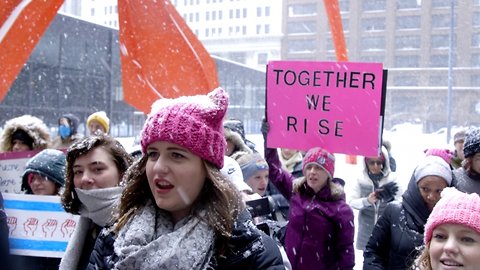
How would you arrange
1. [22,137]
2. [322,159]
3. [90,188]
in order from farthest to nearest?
[22,137], [322,159], [90,188]

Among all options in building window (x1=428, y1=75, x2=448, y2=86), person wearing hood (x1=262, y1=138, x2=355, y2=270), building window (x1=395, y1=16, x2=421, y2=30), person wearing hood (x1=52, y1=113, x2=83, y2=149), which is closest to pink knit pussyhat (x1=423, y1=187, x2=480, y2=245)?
person wearing hood (x1=262, y1=138, x2=355, y2=270)

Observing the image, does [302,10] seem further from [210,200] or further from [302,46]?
[210,200]

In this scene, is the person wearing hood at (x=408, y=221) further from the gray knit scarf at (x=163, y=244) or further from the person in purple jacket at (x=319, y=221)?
the gray knit scarf at (x=163, y=244)

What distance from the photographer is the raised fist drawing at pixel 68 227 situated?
9.36 ft

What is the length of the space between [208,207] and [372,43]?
202 feet

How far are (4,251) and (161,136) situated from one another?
123 cm

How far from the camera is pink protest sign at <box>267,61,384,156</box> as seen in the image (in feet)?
12.9

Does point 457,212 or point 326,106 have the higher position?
point 326,106

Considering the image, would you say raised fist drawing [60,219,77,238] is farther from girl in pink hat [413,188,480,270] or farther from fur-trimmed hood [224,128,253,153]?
girl in pink hat [413,188,480,270]

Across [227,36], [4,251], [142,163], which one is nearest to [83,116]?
[4,251]

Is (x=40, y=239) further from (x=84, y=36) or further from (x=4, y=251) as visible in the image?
(x=84, y=36)

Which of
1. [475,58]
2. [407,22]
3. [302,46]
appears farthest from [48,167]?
[302,46]

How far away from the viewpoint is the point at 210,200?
1.77 m

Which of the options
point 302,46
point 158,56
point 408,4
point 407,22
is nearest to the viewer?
point 158,56
